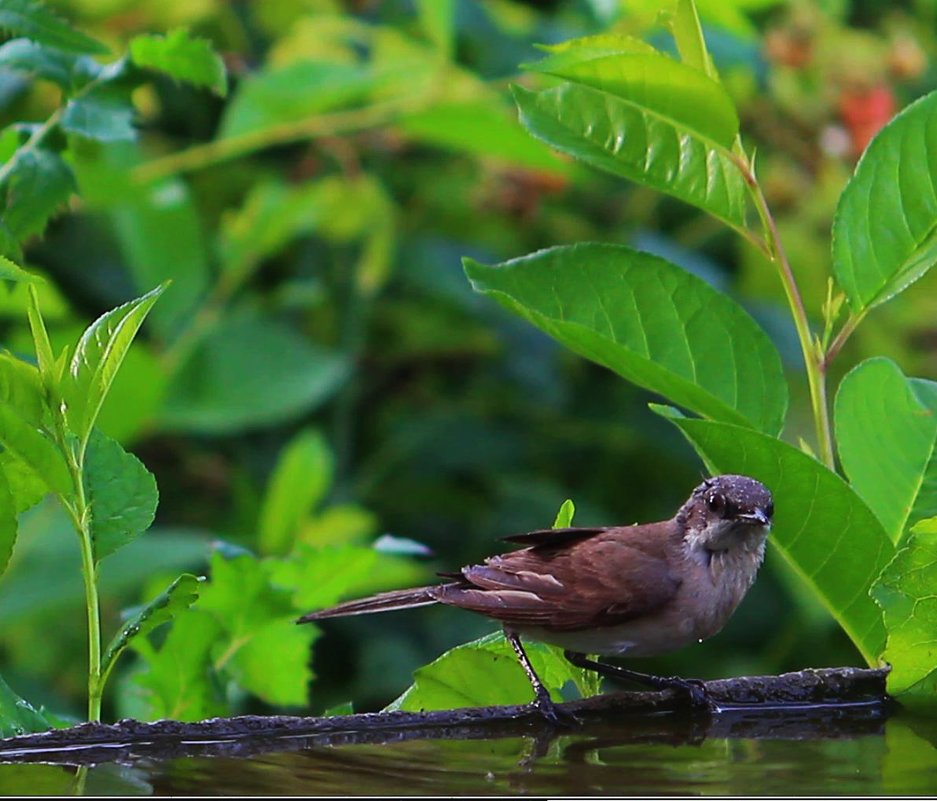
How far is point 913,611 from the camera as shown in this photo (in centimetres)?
170

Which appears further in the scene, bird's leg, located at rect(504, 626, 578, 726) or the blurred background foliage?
the blurred background foliage

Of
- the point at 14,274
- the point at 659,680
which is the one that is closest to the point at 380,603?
the point at 659,680

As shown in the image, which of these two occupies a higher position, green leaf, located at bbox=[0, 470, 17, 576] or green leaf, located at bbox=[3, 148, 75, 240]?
green leaf, located at bbox=[3, 148, 75, 240]

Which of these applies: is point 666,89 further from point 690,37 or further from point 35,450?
A: point 35,450

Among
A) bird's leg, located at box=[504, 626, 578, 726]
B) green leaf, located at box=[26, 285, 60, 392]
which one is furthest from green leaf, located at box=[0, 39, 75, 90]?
bird's leg, located at box=[504, 626, 578, 726]

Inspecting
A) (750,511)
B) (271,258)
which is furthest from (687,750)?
(271,258)

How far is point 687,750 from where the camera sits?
1.59m

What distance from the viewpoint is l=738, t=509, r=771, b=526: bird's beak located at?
193 centimetres

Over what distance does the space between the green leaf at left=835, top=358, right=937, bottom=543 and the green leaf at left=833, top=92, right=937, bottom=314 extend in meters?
0.09

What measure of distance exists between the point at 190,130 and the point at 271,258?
1.86 ft

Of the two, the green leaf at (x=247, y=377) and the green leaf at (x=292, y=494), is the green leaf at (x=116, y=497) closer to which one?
the green leaf at (x=292, y=494)

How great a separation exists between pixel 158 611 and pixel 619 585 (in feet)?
2.49

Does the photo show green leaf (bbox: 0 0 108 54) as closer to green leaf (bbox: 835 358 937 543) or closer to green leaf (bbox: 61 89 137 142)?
green leaf (bbox: 61 89 137 142)

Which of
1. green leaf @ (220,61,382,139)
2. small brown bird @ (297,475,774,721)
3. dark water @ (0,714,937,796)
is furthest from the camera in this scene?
green leaf @ (220,61,382,139)
